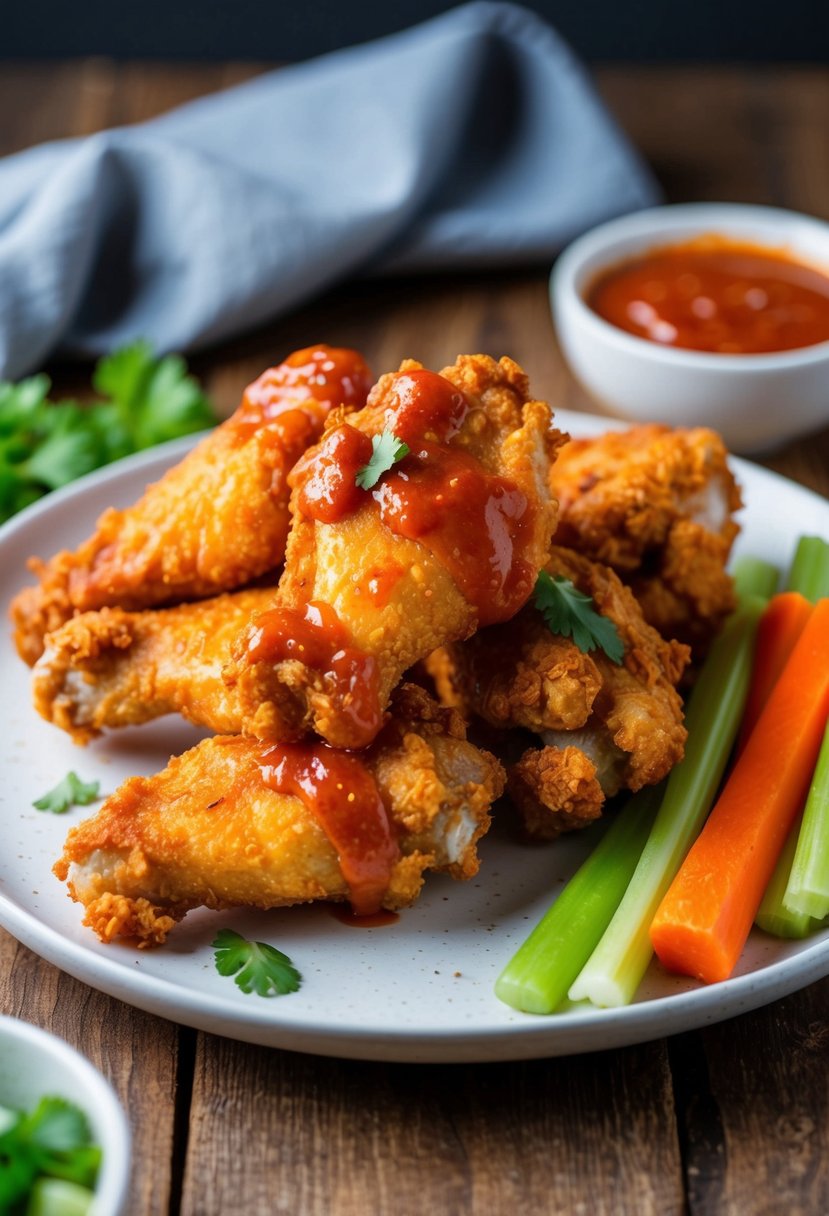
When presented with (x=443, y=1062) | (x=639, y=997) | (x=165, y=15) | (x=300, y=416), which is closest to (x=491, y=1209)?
(x=443, y=1062)

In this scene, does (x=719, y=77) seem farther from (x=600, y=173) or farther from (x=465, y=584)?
(x=465, y=584)

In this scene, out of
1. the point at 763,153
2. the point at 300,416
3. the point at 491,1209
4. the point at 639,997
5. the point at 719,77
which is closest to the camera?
the point at 491,1209

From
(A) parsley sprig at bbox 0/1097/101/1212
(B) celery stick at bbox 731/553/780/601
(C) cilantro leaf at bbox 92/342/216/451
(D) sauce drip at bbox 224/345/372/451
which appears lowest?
(B) celery stick at bbox 731/553/780/601

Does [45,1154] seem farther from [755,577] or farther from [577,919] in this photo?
[755,577]

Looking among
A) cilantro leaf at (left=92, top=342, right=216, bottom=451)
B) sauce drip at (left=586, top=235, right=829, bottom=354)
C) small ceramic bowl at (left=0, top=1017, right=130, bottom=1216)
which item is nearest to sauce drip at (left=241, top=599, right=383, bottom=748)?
small ceramic bowl at (left=0, top=1017, right=130, bottom=1216)

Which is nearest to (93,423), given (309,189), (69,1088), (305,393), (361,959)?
(305,393)

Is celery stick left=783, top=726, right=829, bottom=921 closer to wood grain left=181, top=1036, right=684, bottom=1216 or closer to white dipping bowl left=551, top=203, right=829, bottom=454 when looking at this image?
wood grain left=181, top=1036, right=684, bottom=1216

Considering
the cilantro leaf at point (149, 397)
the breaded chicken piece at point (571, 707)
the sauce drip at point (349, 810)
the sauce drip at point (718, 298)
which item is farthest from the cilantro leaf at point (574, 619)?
the sauce drip at point (718, 298)
